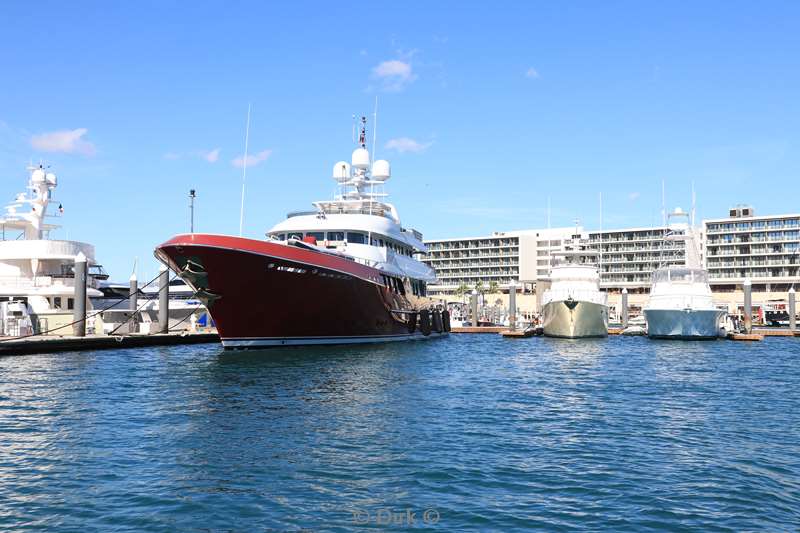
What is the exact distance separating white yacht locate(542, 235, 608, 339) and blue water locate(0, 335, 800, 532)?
28226 millimetres

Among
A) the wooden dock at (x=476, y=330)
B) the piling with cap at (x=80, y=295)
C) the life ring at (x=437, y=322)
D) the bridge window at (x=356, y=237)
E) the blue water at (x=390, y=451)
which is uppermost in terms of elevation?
the bridge window at (x=356, y=237)

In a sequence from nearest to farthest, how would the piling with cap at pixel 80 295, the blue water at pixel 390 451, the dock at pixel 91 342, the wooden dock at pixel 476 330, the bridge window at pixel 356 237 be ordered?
1. the blue water at pixel 390 451
2. the dock at pixel 91 342
3. the piling with cap at pixel 80 295
4. the bridge window at pixel 356 237
5. the wooden dock at pixel 476 330

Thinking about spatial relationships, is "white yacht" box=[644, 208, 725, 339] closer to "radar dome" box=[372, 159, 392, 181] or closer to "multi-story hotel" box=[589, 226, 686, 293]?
"radar dome" box=[372, 159, 392, 181]

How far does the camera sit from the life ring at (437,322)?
Result: 58750 mm

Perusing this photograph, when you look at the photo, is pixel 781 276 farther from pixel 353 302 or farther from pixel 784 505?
pixel 784 505

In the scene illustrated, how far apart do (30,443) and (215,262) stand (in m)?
18.2

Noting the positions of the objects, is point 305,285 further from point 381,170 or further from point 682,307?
point 682,307

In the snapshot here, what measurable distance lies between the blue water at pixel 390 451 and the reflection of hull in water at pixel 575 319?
28055 millimetres

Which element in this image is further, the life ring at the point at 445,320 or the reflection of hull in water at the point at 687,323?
the life ring at the point at 445,320

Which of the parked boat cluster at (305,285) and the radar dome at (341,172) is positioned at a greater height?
the radar dome at (341,172)

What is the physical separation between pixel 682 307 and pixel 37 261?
51913 millimetres

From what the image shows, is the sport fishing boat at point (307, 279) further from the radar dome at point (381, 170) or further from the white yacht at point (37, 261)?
the white yacht at point (37, 261)

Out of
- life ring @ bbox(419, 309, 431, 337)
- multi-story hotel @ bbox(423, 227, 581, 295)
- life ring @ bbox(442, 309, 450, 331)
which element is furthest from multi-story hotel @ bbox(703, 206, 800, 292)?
life ring @ bbox(419, 309, 431, 337)

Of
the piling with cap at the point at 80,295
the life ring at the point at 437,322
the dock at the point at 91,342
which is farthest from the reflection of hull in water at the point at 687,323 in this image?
the piling with cap at the point at 80,295
